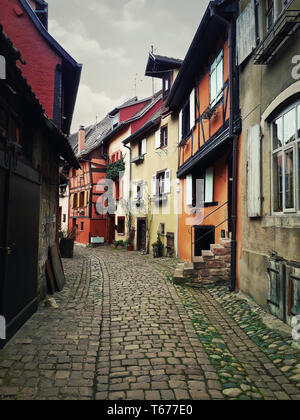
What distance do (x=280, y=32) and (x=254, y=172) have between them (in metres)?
2.26

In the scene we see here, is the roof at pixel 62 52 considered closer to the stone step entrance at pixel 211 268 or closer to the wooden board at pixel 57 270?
the wooden board at pixel 57 270

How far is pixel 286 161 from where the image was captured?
5043 millimetres

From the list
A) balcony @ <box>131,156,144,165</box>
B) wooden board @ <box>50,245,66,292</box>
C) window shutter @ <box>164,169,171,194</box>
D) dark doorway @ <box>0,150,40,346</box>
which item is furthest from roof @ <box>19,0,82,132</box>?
balcony @ <box>131,156,144,165</box>

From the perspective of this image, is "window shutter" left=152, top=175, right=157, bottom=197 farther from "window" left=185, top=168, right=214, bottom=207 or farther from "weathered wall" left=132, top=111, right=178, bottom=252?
"window" left=185, top=168, right=214, bottom=207

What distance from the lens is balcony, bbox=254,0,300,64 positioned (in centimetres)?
445

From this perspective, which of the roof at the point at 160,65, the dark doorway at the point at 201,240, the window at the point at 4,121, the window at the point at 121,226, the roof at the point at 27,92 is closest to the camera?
the roof at the point at 27,92

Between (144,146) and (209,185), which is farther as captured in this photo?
(144,146)

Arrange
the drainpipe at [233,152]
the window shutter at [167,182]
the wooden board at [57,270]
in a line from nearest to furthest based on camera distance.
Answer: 1. the drainpipe at [233,152]
2. the wooden board at [57,270]
3. the window shutter at [167,182]

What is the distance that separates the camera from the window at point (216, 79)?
26.6ft

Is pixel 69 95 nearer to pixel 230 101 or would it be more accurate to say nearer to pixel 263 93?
pixel 230 101

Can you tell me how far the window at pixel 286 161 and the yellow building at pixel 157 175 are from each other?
26.3 ft

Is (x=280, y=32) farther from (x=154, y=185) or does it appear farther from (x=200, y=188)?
(x=154, y=185)

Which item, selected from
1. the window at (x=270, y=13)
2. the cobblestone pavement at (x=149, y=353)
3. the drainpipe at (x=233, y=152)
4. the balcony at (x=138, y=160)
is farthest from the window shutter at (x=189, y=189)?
the balcony at (x=138, y=160)

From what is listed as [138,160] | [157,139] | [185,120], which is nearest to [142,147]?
[138,160]
